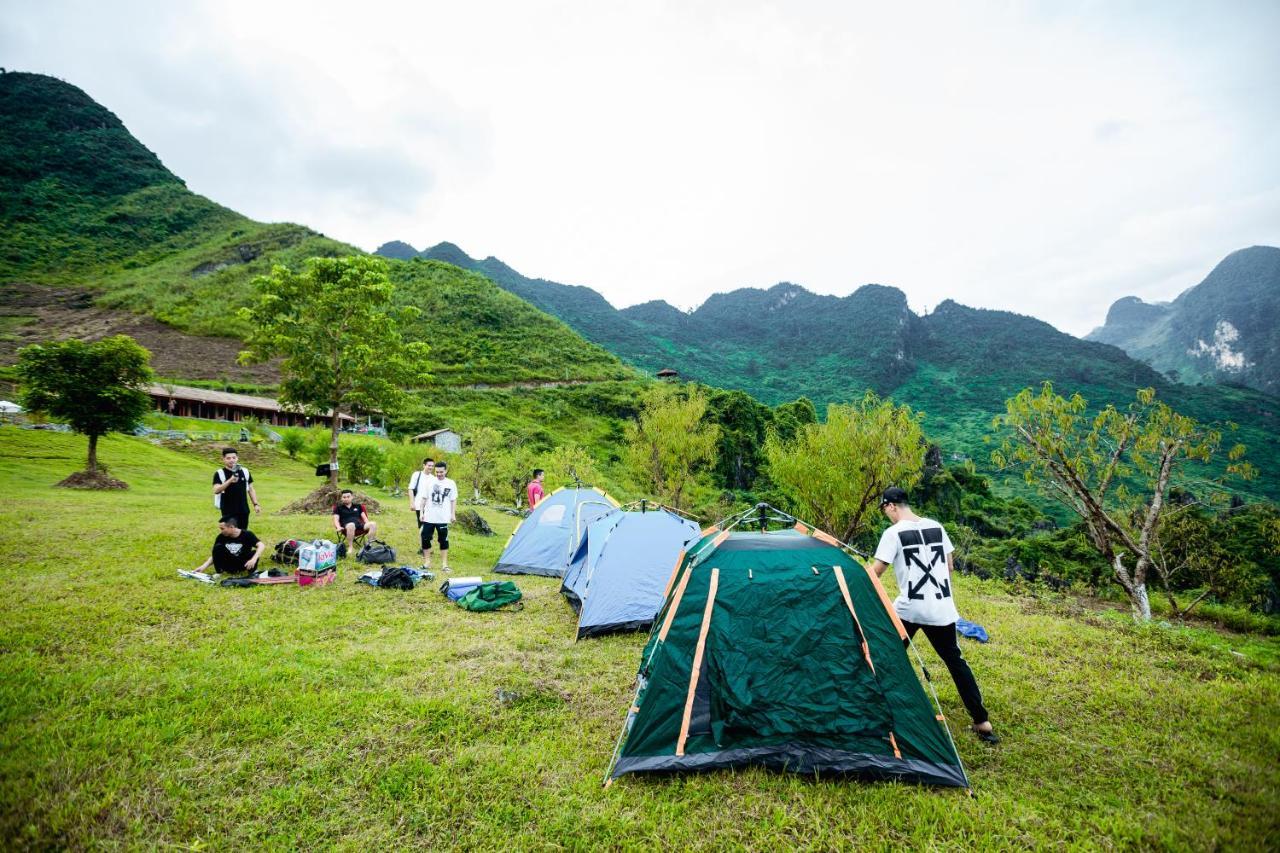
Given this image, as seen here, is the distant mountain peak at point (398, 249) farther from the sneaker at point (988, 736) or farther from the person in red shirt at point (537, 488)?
the sneaker at point (988, 736)

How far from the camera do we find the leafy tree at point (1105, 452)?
32.1 feet

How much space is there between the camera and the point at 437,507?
10.4 m

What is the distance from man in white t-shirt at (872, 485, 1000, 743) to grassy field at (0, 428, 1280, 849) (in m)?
0.42

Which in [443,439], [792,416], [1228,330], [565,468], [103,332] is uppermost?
[1228,330]

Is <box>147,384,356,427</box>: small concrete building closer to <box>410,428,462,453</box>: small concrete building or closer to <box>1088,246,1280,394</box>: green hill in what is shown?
<box>410,428,462,453</box>: small concrete building

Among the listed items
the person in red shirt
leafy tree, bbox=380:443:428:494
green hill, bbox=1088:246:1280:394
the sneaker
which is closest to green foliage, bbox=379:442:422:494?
leafy tree, bbox=380:443:428:494

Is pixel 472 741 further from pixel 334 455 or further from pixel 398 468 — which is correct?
pixel 398 468

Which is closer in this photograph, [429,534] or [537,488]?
[429,534]

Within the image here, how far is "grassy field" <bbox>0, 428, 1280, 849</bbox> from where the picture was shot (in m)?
3.46

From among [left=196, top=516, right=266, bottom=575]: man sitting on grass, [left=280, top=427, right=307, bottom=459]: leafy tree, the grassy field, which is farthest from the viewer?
[left=280, top=427, right=307, bottom=459]: leafy tree

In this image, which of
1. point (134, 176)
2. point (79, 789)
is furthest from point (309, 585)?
point (134, 176)

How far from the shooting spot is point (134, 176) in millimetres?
136000

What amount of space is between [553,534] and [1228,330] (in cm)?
16581

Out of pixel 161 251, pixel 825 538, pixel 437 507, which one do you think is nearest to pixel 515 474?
pixel 437 507
